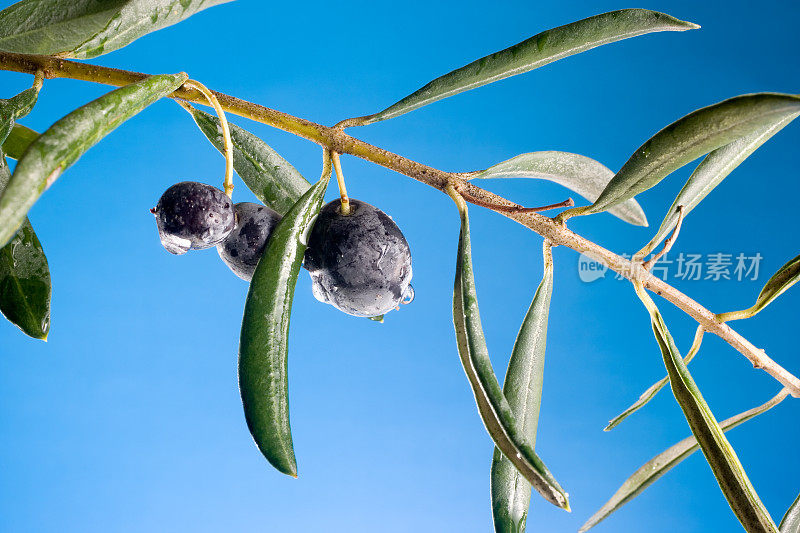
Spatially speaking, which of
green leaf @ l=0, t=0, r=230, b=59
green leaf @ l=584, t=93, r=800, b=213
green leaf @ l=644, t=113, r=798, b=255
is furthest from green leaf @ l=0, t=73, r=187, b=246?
green leaf @ l=644, t=113, r=798, b=255

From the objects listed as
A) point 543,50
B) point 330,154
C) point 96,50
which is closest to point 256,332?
point 330,154

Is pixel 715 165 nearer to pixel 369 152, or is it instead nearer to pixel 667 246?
pixel 667 246

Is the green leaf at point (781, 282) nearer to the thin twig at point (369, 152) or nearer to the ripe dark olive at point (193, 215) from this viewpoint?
the thin twig at point (369, 152)

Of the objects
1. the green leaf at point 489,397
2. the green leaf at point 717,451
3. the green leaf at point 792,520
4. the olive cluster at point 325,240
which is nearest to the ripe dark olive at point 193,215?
the olive cluster at point 325,240

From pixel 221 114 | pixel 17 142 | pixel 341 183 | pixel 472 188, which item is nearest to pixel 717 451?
pixel 472 188

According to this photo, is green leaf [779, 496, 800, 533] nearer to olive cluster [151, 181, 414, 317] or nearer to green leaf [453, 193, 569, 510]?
green leaf [453, 193, 569, 510]

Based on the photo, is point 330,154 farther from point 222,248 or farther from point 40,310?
point 40,310
